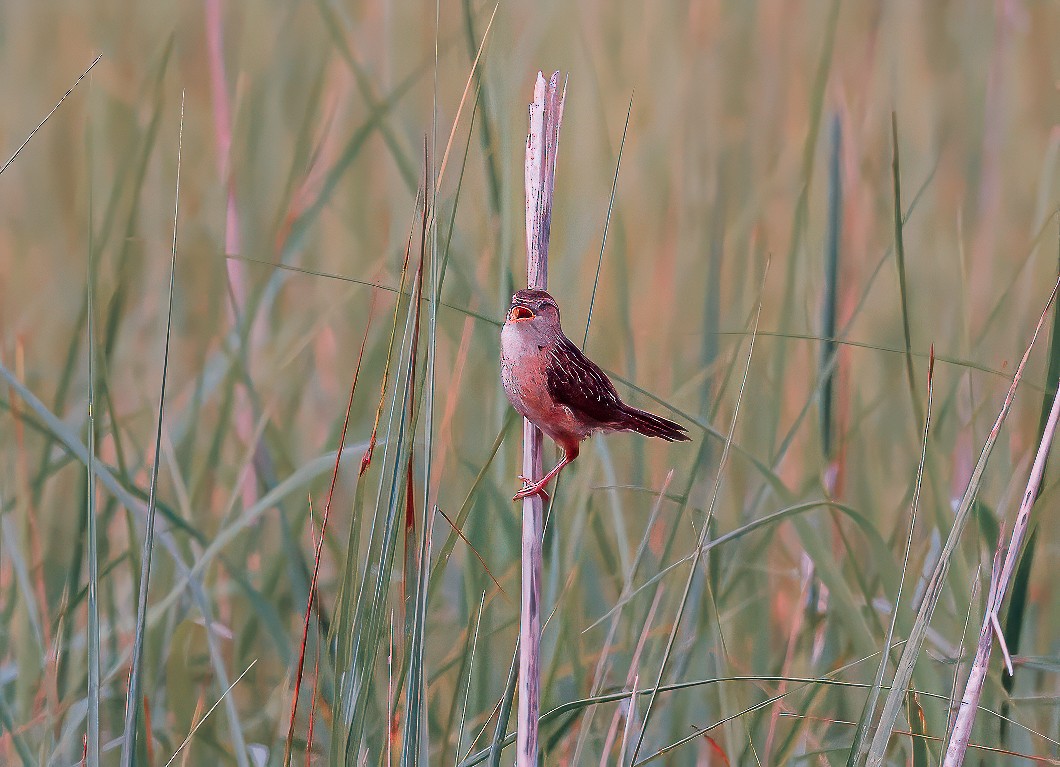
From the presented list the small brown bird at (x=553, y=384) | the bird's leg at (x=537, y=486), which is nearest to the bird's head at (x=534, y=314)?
the small brown bird at (x=553, y=384)

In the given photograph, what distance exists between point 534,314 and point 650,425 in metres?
0.26

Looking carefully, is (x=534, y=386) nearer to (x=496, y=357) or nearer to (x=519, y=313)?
(x=519, y=313)

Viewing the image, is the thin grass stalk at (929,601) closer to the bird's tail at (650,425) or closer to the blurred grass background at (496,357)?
the blurred grass background at (496,357)

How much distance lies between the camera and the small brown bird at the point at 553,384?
4.23 feet

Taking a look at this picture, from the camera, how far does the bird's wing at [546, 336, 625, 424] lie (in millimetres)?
1349

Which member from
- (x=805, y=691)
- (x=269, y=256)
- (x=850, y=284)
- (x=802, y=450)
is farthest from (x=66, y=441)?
(x=850, y=284)

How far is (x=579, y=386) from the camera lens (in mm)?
1379

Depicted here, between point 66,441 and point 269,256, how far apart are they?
64 cm

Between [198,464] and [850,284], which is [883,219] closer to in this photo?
[850,284]

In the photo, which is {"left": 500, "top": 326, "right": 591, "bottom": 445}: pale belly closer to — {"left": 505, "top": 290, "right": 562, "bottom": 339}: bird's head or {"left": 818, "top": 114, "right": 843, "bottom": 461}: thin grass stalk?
{"left": 505, "top": 290, "right": 562, "bottom": 339}: bird's head

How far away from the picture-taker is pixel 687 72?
230 centimetres

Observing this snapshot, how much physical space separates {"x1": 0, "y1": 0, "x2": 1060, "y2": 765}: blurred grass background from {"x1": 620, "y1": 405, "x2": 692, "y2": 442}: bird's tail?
2.3 inches

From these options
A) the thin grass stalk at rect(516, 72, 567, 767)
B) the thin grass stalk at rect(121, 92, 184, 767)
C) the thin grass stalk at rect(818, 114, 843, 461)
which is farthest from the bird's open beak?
the thin grass stalk at rect(818, 114, 843, 461)

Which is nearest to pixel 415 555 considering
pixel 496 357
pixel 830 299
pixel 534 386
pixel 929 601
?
pixel 534 386
